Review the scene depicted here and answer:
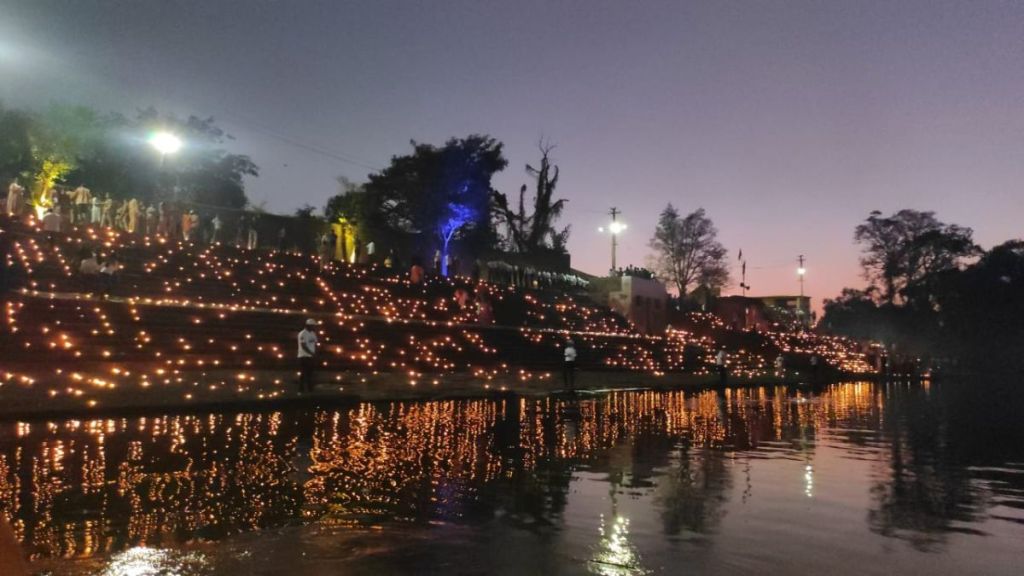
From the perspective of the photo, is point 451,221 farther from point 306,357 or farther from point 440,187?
point 306,357

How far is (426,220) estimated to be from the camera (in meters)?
43.2

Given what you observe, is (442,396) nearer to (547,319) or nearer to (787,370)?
(547,319)

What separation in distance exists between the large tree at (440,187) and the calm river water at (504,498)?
30.8m

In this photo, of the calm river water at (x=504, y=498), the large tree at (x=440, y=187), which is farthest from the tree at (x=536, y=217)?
the calm river water at (x=504, y=498)

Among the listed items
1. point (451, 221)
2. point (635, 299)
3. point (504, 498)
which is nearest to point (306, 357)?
point (504, 498)

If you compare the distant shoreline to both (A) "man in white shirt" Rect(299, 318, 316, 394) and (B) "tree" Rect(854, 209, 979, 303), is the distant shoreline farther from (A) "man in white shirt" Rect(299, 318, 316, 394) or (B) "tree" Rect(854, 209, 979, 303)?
(B) "tree" Rect(854, 209, 979, 303)

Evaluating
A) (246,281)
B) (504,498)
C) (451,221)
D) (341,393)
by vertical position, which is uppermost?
(451,221)

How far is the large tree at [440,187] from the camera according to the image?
42.8m

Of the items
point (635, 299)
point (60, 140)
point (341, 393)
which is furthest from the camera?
point (635, 299)

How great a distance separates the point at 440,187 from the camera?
4278 cm

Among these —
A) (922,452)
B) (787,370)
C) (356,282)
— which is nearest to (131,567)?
(922,452)

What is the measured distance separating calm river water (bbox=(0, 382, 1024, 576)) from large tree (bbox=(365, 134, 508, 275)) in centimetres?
3080

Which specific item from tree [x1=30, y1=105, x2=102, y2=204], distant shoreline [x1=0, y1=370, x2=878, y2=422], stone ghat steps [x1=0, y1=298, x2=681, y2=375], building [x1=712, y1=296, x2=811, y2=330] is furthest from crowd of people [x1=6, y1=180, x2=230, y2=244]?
building [x1=712, y1=296, x2=811, y2=330]

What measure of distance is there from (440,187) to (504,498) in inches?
1459
